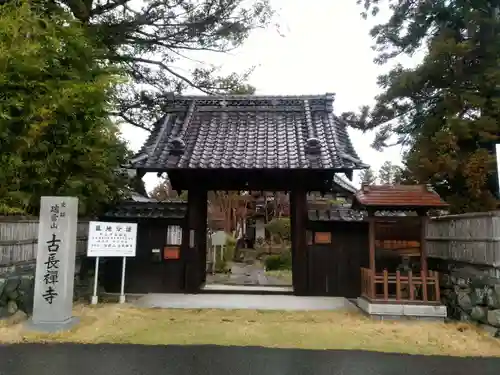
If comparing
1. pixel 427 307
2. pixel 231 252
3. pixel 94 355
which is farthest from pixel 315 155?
pixel 231 252

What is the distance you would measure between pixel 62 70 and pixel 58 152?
1.53 meters

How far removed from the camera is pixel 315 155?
966 centimetres

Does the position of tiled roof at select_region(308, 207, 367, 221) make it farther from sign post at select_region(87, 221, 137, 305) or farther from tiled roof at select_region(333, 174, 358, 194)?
sign post at select_region(87, 221, 137, 305)

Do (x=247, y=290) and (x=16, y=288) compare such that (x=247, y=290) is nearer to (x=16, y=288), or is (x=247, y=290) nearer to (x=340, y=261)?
(x=340, y=261)

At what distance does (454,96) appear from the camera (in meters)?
9.38

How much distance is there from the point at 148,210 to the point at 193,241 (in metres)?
1.39

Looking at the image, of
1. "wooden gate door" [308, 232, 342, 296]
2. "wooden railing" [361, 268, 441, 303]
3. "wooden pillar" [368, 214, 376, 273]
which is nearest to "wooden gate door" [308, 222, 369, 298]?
"wooden gate door" [308, 232, 342, 296]

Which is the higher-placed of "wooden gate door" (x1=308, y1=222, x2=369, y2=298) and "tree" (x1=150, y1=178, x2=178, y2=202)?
"tree" (x1=150, y1=178, x2=178, y2=202)

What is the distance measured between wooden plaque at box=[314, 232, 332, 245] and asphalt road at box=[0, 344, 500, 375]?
13.9 feet

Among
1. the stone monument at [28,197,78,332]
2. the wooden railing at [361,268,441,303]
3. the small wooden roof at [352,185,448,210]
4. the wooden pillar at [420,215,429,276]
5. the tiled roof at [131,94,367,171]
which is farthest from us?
the tiled roof at [131,94,367,171]

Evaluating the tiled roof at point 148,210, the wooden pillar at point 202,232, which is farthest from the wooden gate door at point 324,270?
the tiled roof at point 148,210

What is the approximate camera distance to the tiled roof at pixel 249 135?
9438mm

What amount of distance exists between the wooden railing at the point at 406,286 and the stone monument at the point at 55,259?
5.40 m

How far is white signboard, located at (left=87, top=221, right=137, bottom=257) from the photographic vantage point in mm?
8680
